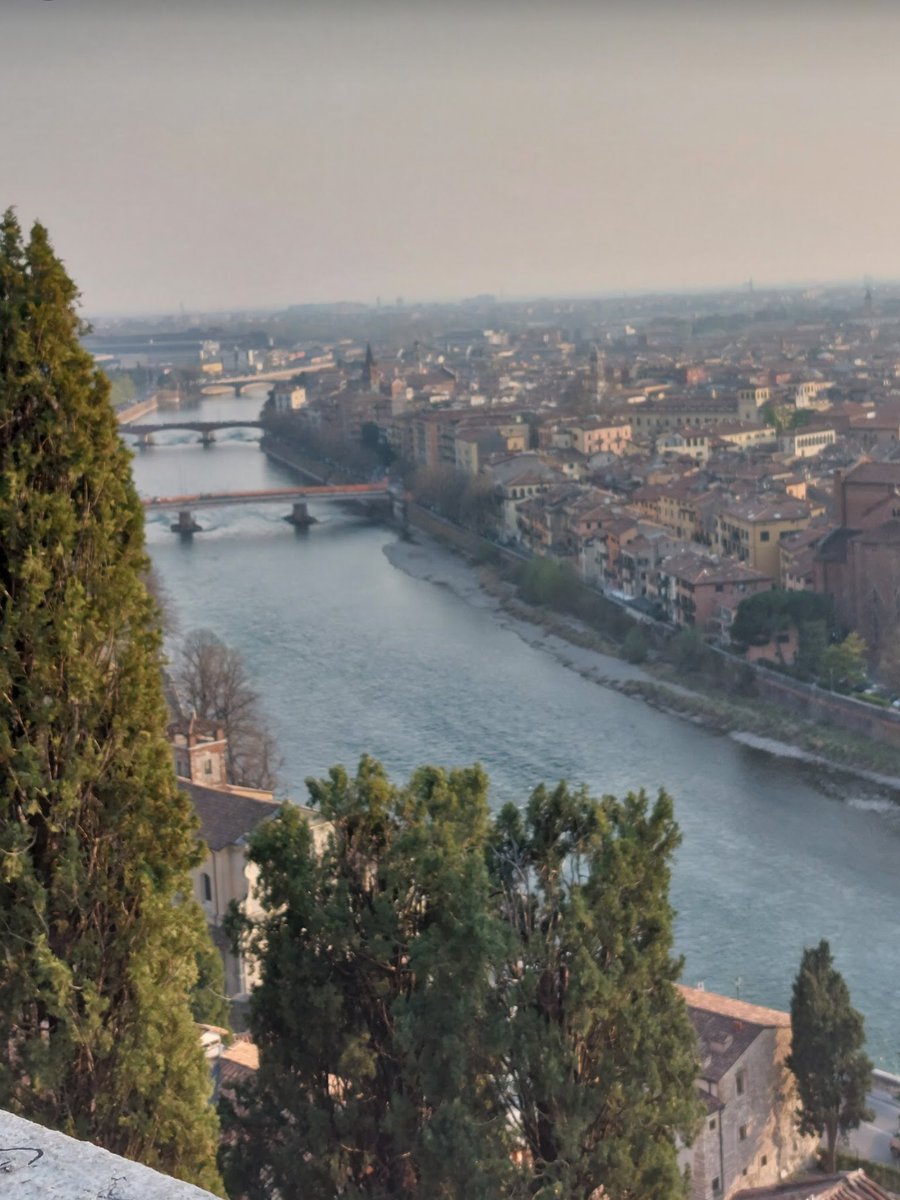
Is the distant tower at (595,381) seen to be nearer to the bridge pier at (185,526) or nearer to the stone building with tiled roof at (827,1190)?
the bridge pier at (185,526)

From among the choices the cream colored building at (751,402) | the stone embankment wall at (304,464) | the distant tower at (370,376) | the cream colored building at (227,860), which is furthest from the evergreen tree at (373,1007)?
the distant tower at (370,376)

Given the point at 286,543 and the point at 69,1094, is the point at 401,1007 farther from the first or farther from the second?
the point at 286,543

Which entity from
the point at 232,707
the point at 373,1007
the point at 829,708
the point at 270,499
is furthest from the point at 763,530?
the point at 373,1007

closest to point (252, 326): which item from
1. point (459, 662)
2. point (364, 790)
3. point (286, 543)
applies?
point (286, 543)

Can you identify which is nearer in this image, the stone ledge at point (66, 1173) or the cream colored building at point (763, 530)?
the stone ledge at point (66, 1173)

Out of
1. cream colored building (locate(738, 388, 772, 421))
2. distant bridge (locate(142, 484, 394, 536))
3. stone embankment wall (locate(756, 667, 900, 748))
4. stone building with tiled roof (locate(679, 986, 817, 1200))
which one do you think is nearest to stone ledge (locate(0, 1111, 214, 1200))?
stone building with tiled roof (locate(679, 986, 817, 1200))
